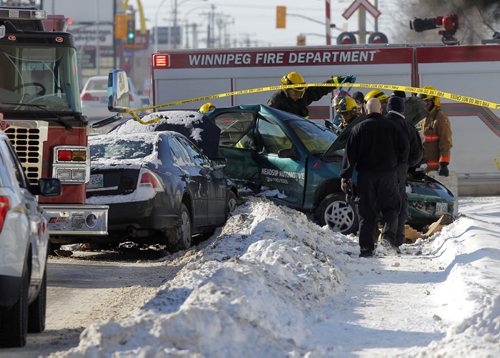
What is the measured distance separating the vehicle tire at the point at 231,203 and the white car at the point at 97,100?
3521 centimetres

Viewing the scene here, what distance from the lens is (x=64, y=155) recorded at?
45.3ft

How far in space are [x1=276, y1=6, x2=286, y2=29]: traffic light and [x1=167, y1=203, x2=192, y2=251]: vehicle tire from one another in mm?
50204

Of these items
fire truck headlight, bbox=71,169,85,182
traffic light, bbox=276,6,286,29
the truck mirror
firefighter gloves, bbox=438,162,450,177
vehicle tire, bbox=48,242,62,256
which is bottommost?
vehicle tire, bbox=48,242,62,256

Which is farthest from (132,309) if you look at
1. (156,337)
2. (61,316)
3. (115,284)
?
(156,337)

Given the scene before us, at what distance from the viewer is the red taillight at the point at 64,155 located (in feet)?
45.2

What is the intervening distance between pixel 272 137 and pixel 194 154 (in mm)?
1908

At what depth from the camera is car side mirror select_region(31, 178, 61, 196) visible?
10125 millimetres

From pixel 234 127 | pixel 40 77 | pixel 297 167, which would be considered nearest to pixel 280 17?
pixel 234 127

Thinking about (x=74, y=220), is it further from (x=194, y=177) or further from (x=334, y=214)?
(x=334, y=214)

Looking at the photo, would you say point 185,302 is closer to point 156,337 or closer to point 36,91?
point 156,337

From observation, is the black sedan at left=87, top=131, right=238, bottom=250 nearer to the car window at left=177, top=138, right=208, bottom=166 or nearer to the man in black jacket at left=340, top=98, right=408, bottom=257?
the car window at left=177, top=138, right=208, bottom=166

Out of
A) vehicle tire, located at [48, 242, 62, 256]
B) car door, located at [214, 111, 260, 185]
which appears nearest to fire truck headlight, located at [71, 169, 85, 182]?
vehicle tire, located at [48, 242, 62, 256]

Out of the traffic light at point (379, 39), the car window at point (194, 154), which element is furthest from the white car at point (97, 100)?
the car window at point (194, 154)

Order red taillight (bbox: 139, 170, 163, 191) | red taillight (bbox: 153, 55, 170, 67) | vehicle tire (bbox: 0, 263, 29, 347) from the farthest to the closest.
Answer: red taillight (bbox: 153, 55, 170, 67), red taillight (bbox: 139, 170, 163, 191), vehicle tire (bbox: 0, 263, 29, 347)
